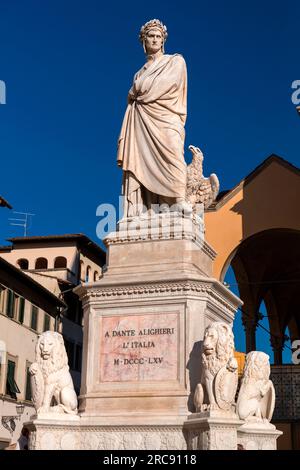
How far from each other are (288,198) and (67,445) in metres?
17.6

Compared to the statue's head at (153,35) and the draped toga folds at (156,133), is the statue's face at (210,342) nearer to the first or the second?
the draped toga folds at (156,133)

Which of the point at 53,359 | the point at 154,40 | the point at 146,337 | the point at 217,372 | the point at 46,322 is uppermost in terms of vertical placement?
the point at 46,322

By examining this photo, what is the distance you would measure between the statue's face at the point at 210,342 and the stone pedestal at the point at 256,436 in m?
1.19

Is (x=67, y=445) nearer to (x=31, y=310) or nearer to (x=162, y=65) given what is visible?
(x=162, y=65)

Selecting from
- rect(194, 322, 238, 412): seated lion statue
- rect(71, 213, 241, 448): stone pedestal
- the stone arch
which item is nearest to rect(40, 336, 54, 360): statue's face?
rect(71, 213, 241, 448): stone pedestal

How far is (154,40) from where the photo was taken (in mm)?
12688

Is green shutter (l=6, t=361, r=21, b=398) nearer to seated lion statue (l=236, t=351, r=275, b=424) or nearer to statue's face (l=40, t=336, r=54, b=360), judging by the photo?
statue's face (l=40, t=336, r=54, b=360)

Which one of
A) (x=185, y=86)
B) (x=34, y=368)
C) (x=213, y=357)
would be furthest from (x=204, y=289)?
(x=185, y=86)

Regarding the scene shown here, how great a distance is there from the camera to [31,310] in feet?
130

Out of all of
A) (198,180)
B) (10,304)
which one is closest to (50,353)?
(198,180)

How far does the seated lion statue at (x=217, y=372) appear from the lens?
9555 mm

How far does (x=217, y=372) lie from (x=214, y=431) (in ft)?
2.54

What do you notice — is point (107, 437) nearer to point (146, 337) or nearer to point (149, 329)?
point (146, 337)

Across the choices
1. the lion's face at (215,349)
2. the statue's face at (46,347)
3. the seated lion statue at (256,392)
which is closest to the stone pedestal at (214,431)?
the lion's face at (215,349)
